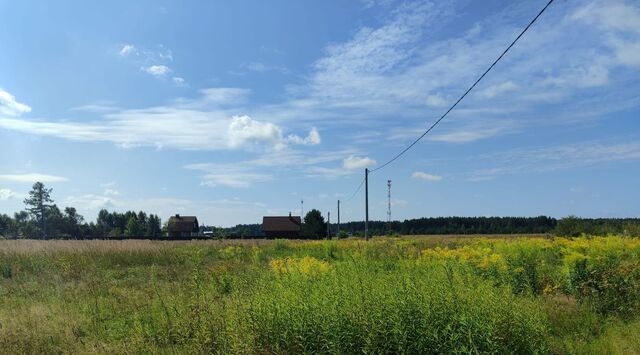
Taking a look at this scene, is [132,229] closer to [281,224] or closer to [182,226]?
[182,226]

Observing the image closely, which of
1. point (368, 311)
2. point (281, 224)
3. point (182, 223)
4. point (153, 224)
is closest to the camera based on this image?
point (368, 311)

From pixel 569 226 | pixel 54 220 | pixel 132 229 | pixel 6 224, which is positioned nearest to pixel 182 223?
pixel 132 229

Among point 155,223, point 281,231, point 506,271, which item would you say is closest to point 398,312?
point 506,271

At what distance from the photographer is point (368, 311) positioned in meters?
5.33

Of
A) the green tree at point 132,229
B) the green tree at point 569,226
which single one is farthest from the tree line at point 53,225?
the green tree at point 569,226

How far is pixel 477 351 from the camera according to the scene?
188 inches

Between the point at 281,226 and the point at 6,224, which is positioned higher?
the point at 6,224

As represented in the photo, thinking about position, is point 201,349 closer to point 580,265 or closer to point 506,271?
point 506,271

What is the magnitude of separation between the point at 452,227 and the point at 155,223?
7592cm

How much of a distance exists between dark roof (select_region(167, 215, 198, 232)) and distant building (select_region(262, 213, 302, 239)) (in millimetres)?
Result: 22571

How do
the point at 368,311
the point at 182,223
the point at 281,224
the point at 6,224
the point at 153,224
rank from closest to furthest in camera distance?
the point at 368,311 → the point at 281,224 → the point at 6,224 → the point at 182,223 → the point at 153,224

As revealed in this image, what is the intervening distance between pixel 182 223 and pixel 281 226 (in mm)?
28360

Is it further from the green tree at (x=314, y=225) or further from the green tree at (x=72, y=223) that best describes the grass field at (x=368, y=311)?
the green tree at (x=72, y=223)

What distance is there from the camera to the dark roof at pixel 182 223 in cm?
9943
